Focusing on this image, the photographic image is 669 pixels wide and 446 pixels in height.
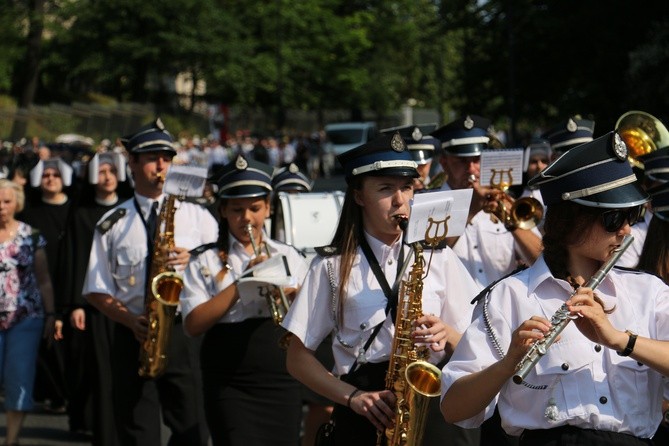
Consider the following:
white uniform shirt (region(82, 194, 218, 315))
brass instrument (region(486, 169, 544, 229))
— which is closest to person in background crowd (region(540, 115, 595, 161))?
brass instrument (region(486, 169, 544, 229))

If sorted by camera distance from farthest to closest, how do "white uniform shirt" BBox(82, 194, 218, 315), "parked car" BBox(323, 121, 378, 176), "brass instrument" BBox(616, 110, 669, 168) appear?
"parked car" BBox(323, 121, 378, 176)
"brass instrument" BBox(616, 110, 669, 168)
"white uniform shirt" BBox(82, 194, 218, 315)

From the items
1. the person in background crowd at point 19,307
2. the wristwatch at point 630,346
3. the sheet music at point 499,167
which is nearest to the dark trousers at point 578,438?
the wristwatch at point 630,346

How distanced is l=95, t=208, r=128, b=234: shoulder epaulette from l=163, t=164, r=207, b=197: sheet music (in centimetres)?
59

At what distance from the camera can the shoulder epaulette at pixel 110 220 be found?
798 centimetres

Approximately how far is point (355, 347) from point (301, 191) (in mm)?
6190

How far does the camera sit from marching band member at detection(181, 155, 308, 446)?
22.5ft

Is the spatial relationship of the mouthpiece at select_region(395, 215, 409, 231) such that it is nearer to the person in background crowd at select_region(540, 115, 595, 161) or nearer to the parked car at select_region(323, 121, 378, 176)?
the person in background crowd at select_region(540, 115, 595, 161)

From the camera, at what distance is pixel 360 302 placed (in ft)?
17.0

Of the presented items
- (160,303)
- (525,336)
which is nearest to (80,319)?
(160,303)

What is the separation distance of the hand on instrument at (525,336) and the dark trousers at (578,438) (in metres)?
0.35

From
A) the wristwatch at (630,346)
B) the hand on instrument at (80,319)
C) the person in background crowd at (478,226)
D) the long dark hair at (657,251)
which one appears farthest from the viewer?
the hand on instrument at (80,319)

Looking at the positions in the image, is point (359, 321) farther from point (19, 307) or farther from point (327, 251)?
point (19, 307)

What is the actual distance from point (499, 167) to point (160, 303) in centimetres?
206

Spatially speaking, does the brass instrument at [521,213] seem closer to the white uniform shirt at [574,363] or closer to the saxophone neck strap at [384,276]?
the saxophone neck strap at [384,276]
